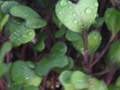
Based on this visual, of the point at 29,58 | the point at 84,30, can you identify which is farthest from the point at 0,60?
the point at 29,58

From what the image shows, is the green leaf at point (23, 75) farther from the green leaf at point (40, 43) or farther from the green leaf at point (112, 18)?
the green leaf at point (112, 18)

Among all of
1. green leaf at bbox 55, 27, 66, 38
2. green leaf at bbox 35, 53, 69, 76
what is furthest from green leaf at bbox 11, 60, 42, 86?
green leaf at bbox 55, 27, 66, 38

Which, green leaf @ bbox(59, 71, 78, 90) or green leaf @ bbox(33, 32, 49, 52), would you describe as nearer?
green leaf @ bbox(59, 71, 78, 90)

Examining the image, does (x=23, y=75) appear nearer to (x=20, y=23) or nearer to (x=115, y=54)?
(x=20, y=23)

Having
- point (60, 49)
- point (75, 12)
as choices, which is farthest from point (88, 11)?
point (60, 49)

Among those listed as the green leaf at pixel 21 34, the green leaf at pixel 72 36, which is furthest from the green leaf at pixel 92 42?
the green leaf at pixel 21 34

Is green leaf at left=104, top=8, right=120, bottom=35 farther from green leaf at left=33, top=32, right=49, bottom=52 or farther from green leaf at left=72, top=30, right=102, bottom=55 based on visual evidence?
green leaf at left=33, top=32, right=49, bottom=52
